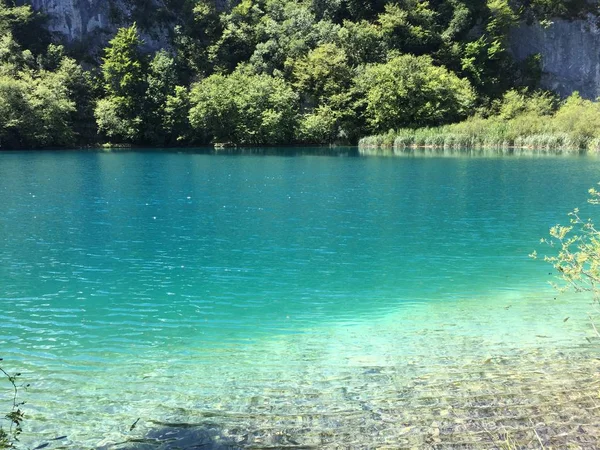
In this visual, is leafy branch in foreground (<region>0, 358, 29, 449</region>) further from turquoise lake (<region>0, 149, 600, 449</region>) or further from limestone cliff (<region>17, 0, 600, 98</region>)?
limestone cliff (<region>17, 0, 600, 98</region>)

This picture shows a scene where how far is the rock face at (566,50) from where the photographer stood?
240 feet

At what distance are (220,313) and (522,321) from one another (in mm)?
5574

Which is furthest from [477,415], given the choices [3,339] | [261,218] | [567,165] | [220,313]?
[567,165]

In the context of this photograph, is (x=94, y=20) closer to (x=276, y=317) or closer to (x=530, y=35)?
(x=530, y=35)

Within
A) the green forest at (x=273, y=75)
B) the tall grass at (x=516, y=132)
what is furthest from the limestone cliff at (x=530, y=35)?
the tall grass at (x=516, y=132)

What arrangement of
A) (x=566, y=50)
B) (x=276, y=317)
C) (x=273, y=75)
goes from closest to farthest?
(x=276, y=317) → (x=273, y=75) → (x=566, y=50)

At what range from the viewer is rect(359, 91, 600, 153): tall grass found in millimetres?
48594

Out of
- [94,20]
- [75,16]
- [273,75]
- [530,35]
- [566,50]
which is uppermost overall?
[75,16]

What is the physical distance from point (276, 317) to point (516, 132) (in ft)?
163

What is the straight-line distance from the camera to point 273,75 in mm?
67062

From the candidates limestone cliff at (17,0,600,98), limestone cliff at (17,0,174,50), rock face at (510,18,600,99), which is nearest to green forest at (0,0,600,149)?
limestone cliff at (17,0,174,50)

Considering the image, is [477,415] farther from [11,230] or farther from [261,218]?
[11,230]

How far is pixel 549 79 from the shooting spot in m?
72.6

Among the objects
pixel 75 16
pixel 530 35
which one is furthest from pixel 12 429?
pixel 530 35
